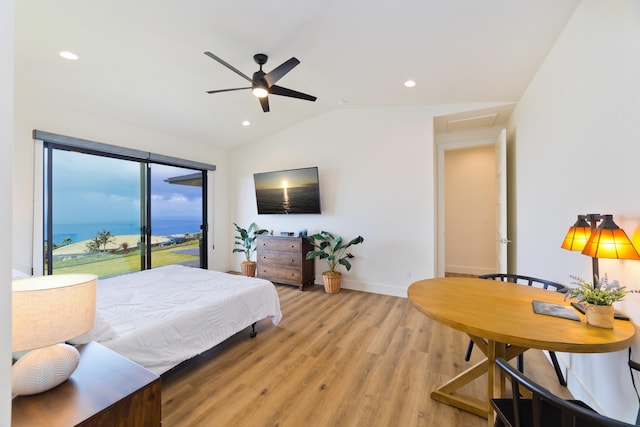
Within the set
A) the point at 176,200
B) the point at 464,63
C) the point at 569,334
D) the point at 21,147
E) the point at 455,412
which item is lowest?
the point at 455,412

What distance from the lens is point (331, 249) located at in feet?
14.4

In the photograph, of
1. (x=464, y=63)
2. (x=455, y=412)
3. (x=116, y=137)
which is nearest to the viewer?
(x=455, y=412)

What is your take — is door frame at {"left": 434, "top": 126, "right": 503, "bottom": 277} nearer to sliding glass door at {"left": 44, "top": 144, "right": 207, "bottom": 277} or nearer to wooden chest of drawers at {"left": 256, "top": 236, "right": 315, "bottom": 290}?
wooden chest of drawers at {"left": 256, "top": 236, "right": 315, "bottom": 290}

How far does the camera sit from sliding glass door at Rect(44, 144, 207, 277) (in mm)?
3314

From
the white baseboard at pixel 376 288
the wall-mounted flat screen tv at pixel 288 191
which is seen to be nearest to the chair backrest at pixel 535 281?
the white baseboard at pixel 376 288

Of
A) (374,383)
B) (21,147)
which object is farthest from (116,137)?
(374,383)

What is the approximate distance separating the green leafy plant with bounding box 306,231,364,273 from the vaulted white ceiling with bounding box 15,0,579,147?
2197 mm

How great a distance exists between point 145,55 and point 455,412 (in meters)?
4.02

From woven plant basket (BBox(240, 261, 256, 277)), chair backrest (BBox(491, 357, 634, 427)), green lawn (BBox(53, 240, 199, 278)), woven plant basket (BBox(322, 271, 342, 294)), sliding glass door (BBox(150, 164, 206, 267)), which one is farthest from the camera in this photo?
woven plant basket (BBox(240, 261, 256, 277))

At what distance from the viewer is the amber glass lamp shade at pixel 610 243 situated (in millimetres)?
1231

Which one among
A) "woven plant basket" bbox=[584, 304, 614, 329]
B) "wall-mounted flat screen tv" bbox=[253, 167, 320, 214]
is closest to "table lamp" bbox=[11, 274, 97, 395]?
"woven plant basket" bbox=[584, 304, 614, 329]

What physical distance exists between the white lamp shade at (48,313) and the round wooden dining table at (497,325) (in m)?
1.59

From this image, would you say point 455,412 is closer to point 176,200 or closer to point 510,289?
point 510,289

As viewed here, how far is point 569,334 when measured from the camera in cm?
116
